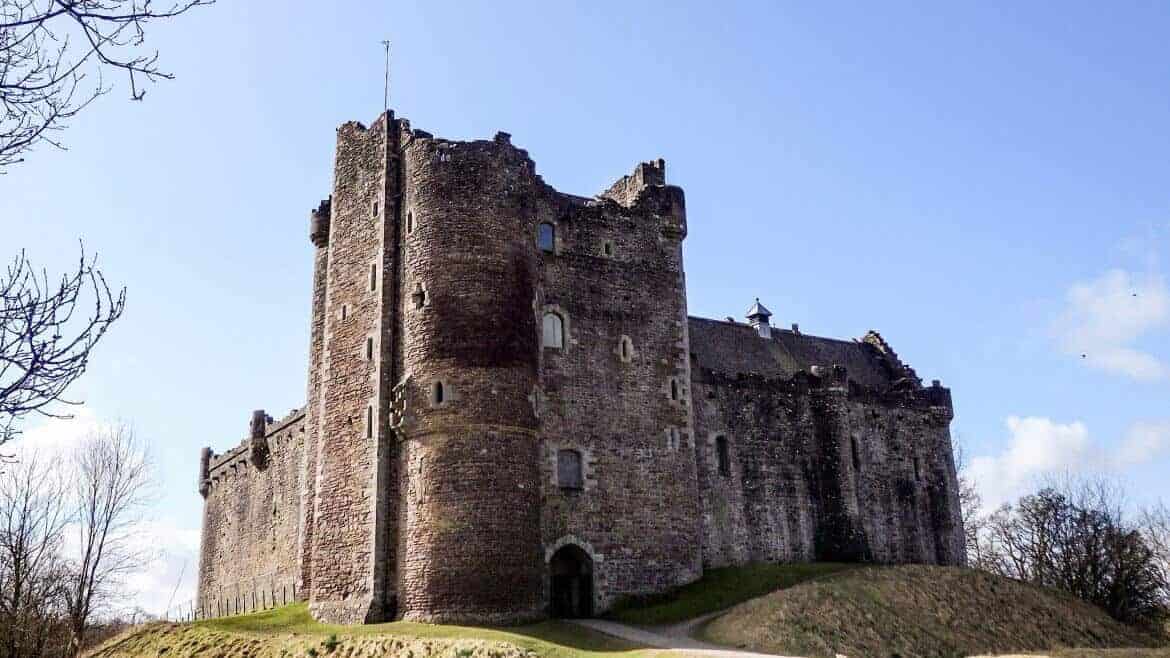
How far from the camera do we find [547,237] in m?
36.1

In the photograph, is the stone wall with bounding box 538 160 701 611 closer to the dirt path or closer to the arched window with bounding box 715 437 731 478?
the dirt path

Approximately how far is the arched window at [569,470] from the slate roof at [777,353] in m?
9.13

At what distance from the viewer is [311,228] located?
37.6 m

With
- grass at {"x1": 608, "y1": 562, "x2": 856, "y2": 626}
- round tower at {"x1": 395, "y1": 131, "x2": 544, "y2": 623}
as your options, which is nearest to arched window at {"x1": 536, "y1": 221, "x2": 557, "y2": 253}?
round tower at {"x1": 395, "y1": 131, "x2": 544, "y2": 623}

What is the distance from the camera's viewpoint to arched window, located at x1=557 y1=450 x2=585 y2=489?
33.5 metres

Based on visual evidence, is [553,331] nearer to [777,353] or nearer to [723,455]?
[723,455]

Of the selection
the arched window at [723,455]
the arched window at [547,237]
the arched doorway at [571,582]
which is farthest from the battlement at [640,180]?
the arched doorway at [571,582]

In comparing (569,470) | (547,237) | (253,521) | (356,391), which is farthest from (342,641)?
(253,521)

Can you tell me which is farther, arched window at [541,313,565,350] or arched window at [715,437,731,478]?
arched window at [715,437,731,478]

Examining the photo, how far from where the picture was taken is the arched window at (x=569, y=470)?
33494 mm

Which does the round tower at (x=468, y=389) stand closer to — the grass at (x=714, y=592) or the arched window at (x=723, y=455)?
the grass at (x=714, y=592)

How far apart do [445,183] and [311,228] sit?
7.28 meters

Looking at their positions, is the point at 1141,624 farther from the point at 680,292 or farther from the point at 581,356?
the point at 581,356

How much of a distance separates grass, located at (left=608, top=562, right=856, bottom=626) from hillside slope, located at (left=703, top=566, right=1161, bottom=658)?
4.73 feet
